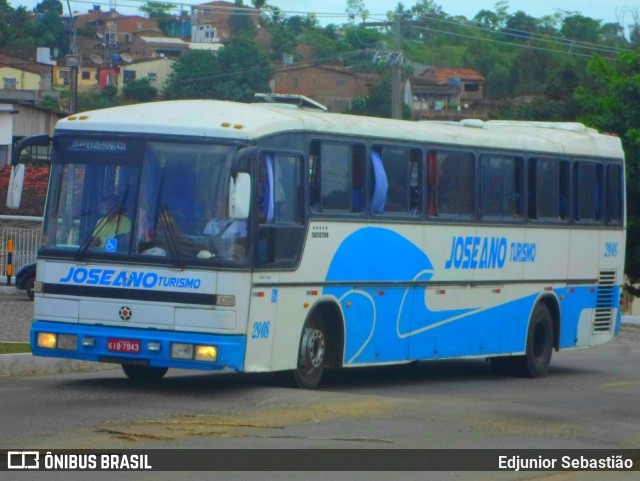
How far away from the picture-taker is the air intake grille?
20.5 m

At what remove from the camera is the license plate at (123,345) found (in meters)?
13.4

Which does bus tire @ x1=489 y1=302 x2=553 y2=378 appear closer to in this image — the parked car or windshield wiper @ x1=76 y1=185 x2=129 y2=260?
windshield wiper @ x1=76 y1=185 x2=129 y2=260

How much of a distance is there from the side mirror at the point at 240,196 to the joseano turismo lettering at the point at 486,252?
457 cm

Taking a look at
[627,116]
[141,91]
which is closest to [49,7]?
[141,91]

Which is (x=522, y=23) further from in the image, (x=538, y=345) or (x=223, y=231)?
(x=223, y=231)

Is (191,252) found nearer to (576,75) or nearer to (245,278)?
(245,278)

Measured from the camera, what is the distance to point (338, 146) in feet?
49.7

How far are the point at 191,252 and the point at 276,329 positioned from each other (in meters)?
1.30

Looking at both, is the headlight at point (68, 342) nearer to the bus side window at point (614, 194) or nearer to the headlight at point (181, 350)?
the headlight at point (181, 350)

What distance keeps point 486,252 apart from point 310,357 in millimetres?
4107

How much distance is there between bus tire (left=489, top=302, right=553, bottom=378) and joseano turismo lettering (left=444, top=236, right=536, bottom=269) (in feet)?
3.03

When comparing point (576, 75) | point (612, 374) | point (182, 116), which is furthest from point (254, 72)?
point (182, 116)

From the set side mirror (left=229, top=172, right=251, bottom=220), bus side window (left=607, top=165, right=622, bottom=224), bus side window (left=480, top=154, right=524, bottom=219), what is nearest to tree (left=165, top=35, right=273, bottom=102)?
bus side window (left=607, top=165, right=622, bottom=224)

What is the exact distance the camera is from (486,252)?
58.3 feet
